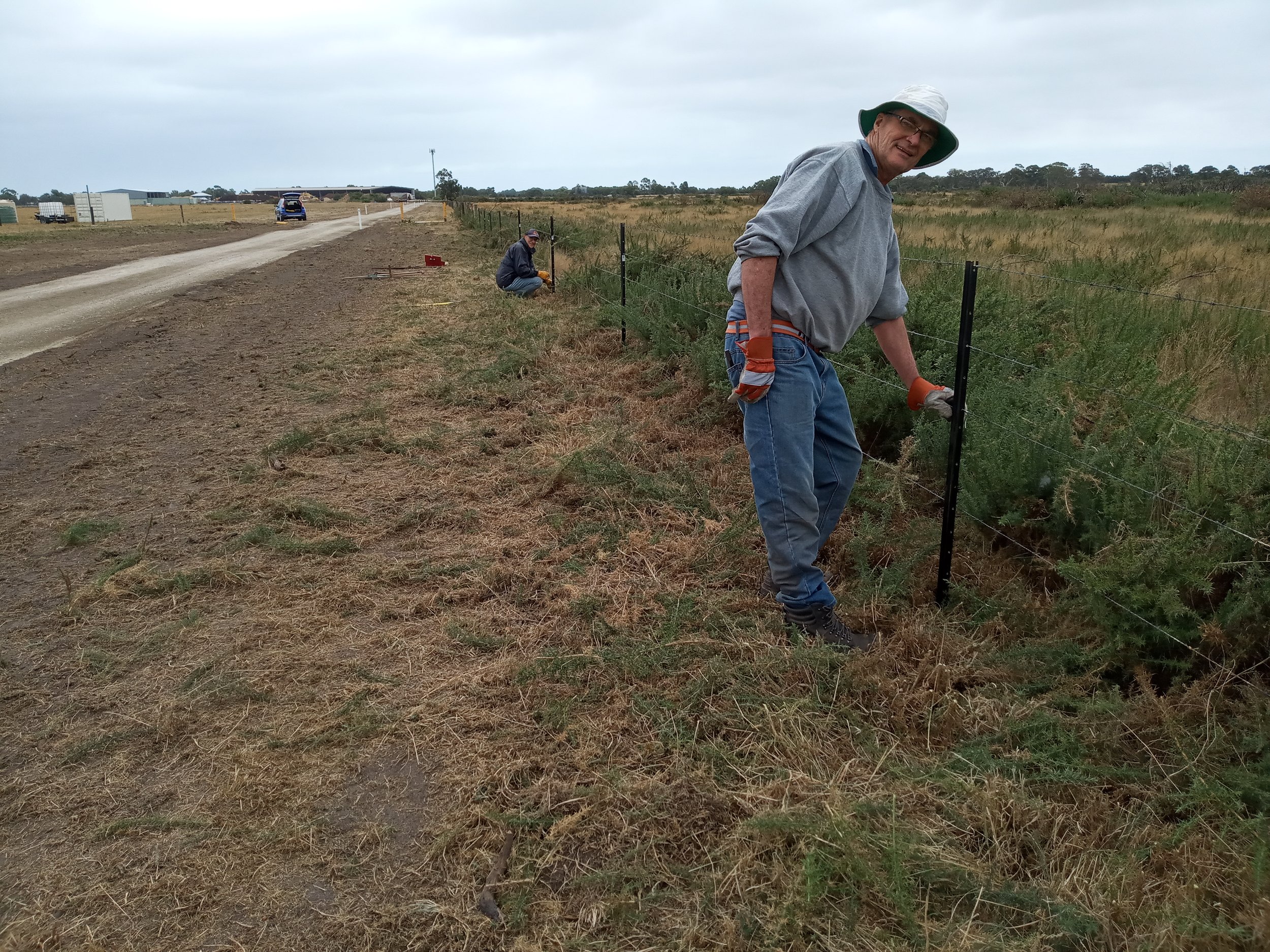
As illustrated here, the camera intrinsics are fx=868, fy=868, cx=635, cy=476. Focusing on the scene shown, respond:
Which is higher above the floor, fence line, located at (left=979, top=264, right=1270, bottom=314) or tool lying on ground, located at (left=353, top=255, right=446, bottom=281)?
fence line, located at (left=979, top=264, right=1270, bottom=314)

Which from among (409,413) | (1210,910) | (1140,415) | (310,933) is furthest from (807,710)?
(409,413)

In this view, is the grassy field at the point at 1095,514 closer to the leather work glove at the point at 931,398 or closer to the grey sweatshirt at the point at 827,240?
the leather work glove at the point at 931,398

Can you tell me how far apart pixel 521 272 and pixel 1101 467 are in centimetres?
1061

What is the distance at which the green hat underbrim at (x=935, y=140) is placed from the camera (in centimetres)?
299

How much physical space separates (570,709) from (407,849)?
0.78 m

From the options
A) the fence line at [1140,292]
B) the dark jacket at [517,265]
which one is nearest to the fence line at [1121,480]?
the fence line at [1140,292]

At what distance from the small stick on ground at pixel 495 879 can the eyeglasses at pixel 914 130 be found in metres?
2.68

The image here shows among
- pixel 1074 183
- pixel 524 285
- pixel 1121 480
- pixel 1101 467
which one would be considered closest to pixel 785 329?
pixel 1121 480

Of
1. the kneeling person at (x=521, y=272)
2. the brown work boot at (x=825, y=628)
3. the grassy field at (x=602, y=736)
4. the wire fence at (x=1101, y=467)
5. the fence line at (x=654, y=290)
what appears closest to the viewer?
the grassy field at (x=602, y=736)

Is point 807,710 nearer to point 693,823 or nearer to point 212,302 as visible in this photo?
point 693,823

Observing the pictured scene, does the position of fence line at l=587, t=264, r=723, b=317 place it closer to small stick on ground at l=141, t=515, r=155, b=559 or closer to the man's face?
the man's face

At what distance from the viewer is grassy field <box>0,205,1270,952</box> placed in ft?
7.36

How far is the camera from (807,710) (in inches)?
119

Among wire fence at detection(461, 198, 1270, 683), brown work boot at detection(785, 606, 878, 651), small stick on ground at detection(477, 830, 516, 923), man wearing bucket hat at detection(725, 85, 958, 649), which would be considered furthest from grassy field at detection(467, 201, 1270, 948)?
small stick on ground at detection(477, 830, 516, 923)
